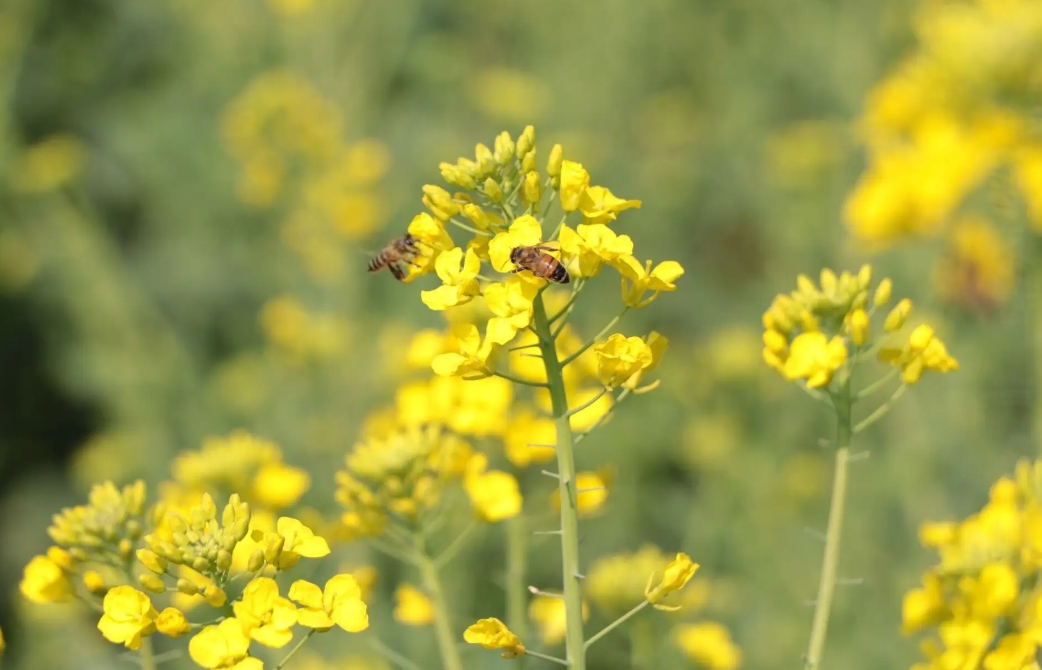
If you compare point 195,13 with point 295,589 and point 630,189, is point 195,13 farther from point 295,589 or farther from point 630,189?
point 295,589

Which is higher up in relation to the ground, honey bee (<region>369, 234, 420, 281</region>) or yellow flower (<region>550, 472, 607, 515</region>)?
honey bee (<region>369, 234, 420, 281</region>)

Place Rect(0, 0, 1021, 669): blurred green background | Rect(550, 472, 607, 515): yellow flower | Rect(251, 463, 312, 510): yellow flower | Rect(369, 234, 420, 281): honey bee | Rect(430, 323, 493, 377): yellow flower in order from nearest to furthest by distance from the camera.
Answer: Rect(430, 323, 493, 377): yellow flower < Rect(550, 472, 607, 515): yellow flower < Rect(251, 463, 312, 510): yellow flower < Rect(369, 234, 420, 281): honey bee < Rect(0, 0, 1021, 669): blurred green background

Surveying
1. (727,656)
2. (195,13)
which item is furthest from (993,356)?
(195,13)

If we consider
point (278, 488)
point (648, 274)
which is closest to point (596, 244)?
point (648, 274)

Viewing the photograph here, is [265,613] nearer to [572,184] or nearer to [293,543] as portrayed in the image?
[293,543]

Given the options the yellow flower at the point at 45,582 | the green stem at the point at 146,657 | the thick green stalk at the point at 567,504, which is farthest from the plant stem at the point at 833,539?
the yellow flower at the point at 45,582

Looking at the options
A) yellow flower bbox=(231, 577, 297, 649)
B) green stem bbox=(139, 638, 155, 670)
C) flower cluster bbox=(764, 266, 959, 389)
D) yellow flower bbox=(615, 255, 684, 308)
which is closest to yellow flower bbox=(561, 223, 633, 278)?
yellow flower bbox=(615, 255, 684, 308)

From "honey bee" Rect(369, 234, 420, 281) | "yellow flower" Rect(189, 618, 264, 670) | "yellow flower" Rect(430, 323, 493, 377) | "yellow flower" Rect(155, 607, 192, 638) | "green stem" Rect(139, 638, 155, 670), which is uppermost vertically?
"honey bee" Rect(369, 234, 420, 281)

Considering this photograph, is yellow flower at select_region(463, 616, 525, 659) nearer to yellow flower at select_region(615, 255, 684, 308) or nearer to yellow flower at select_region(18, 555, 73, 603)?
yellow flower at select_region(615, 255, 684, 308)
